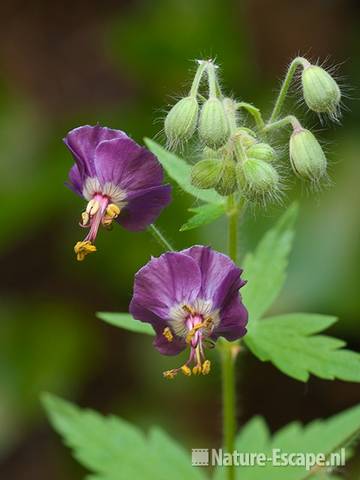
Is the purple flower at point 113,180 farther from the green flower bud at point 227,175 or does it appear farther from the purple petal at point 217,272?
the purple petal at point 217,272

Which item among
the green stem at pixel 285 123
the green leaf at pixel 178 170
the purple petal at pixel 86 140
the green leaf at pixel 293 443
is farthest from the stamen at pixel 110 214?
the green leaf at pixel 293 443

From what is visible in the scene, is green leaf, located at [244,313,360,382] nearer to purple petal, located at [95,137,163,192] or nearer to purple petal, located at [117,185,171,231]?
purple petal, located at [117,185,171,231]

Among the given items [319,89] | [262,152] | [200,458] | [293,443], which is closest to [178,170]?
[262,152]

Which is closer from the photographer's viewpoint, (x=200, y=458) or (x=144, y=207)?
(x=144, y=207)

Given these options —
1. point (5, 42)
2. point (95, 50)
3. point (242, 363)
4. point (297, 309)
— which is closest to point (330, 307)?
point (297, 309)

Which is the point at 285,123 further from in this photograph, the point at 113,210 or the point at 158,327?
the point at 158,327
